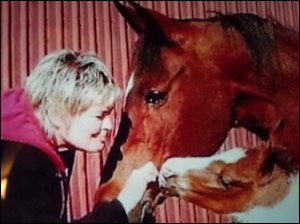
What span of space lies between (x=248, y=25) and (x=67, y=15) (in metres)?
0.52

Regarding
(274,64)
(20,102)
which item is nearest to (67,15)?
(20,102)

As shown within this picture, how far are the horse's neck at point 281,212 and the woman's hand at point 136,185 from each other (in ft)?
0.88

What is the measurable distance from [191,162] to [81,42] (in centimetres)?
43

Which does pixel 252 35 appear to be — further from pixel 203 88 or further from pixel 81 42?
pixel 81 42

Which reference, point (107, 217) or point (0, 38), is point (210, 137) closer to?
point (107, 217)

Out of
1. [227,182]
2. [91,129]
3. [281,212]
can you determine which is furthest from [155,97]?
[281,212]

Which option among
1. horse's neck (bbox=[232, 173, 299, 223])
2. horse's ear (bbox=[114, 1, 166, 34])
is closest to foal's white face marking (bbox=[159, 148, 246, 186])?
horse's neck (bbox=[232, 173, 299, 223])

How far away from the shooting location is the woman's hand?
1.72 metres

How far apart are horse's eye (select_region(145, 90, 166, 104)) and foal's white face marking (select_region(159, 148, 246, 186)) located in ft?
0.52

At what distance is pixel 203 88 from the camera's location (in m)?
1.85

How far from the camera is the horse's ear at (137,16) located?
1.82m

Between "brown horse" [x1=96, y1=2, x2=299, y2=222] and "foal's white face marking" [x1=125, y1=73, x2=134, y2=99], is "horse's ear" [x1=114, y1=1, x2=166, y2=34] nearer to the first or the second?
"brown horse" [x1=96, y1=2, x2=299, y2=222]

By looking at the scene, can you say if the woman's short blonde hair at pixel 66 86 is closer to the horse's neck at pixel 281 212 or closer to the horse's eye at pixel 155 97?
the horse's eye at pixel 155 97

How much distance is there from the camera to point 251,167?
1.86 m
